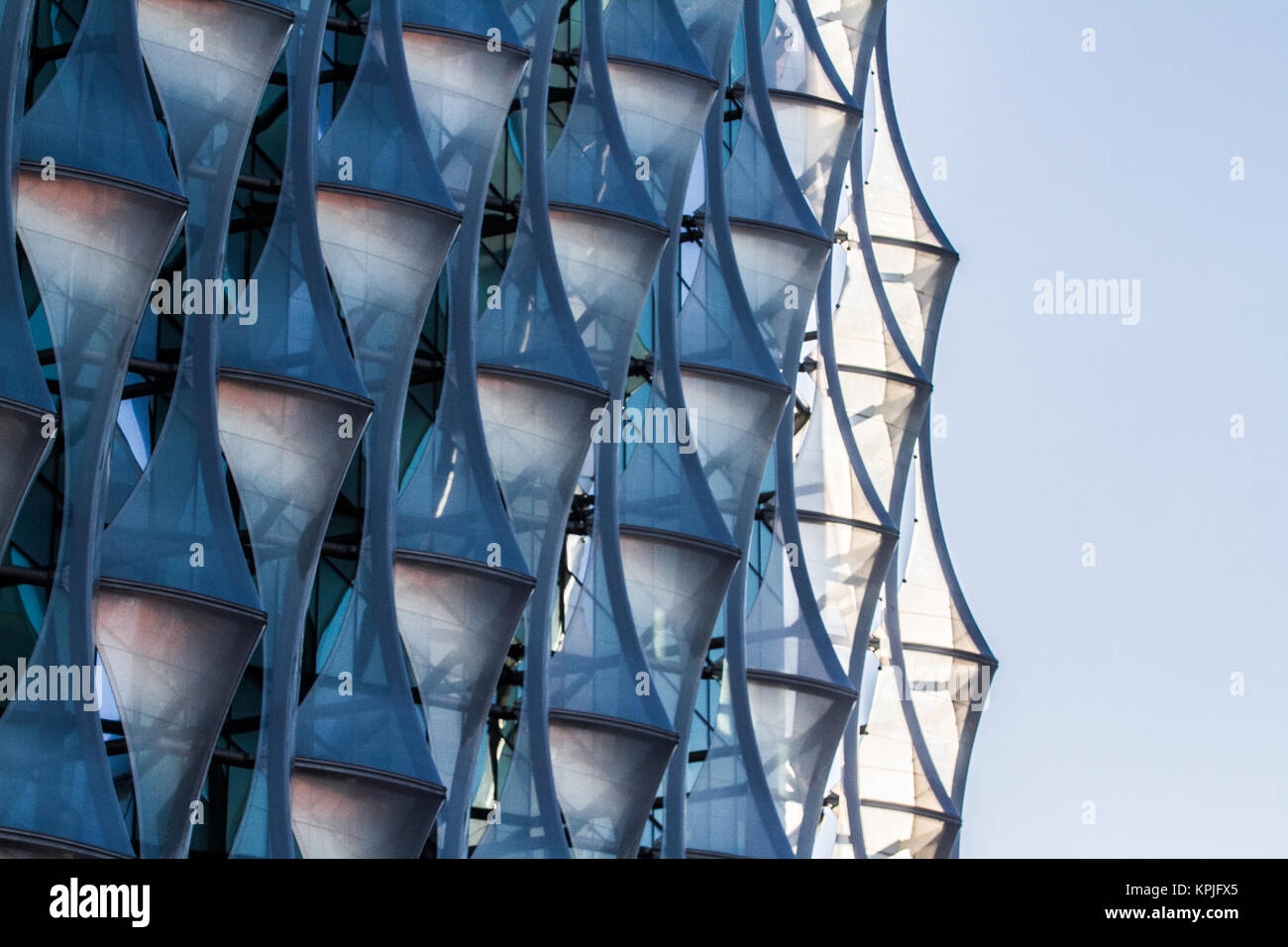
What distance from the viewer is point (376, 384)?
98.7 ft

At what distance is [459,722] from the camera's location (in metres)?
30.8

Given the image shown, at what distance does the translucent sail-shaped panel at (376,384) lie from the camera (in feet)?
93.6

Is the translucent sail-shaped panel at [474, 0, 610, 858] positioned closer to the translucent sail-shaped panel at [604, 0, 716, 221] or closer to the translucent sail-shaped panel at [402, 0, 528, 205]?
the translucent sail-shaped panel at [402, 0, 528, 205]

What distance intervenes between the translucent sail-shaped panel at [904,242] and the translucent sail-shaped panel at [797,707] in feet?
38.2

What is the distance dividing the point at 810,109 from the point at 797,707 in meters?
12.9

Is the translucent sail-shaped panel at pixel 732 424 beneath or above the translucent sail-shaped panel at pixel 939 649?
above

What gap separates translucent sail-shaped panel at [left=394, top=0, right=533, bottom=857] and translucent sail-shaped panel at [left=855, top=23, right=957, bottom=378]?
2011 cm

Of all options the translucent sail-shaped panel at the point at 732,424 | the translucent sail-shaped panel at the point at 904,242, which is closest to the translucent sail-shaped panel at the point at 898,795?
the translucent sail-shaped panel at the point at 904,242

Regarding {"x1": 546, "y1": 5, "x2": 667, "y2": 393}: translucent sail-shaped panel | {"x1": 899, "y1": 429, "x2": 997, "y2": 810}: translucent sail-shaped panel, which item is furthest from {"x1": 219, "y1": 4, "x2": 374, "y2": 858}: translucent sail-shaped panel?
{"x1": 899, "y1": 429, "x2": 997, "y2": 810}: translucent sail-shaped panel

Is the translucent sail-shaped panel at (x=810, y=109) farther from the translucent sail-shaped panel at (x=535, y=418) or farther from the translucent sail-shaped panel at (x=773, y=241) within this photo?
the translucent sail-shaped panel at (x=535, y=418)

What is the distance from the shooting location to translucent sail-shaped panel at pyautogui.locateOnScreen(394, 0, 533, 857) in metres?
30.7

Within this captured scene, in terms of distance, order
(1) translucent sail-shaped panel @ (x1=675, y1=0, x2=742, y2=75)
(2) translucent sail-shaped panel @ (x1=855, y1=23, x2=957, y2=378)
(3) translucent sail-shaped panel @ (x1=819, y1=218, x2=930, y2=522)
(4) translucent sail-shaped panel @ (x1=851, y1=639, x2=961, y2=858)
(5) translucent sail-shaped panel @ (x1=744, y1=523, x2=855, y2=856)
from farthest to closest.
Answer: (2) translucent sail-shaped panel @ (x1=855, y1=23, x2=957, y2=378) → (3) translucent sail-shaped panel @ (x1=819, y1=218, x2=930, y2=522) → (4) translucent sail-shaped panel @ (x1=851, y1=639, x2=961, y2=858) → (5) translucent sail-shaped panel @ (x1=744, y1=523, x2=855, y2=856) → (1) translucent sail-shaped panel @ (x1=675, y1=0, x2=742, y2=75)

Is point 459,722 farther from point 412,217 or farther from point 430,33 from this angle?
point 430,33

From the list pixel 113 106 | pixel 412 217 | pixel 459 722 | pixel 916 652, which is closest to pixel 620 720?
pixel 459 722
